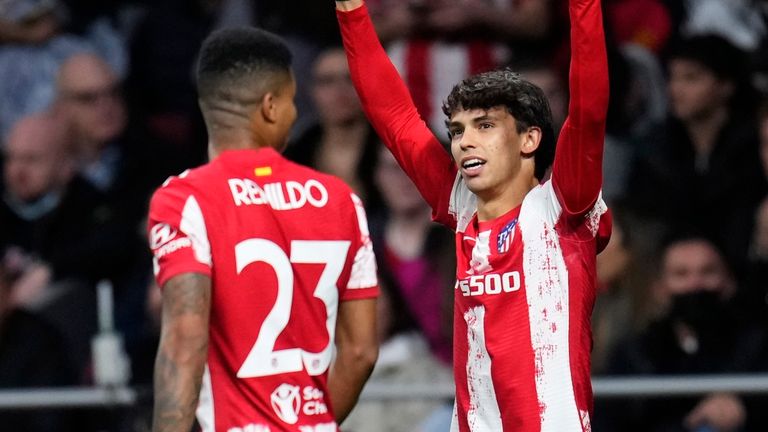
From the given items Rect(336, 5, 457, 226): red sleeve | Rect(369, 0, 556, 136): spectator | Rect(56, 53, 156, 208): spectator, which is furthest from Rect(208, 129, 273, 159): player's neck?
Rect(56, 53, 156, 208): spectator

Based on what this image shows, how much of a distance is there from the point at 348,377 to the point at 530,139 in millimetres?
1238

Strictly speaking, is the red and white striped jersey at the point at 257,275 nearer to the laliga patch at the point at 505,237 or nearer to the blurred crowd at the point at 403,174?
the laliga patch at the point at 505,237

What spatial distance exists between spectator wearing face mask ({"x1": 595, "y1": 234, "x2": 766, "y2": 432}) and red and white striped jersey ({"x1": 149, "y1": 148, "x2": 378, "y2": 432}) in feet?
8.21

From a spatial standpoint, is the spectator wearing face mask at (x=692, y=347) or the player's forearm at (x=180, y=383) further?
the spectator wearing face mask at (x=692, y=347)

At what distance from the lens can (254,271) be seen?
5.60 meters

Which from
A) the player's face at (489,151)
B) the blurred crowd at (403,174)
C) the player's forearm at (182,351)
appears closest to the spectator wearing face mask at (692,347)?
the blurred crowd at (403,174)

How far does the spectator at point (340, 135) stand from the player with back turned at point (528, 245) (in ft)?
13.4

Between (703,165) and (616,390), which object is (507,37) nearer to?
(703,165)

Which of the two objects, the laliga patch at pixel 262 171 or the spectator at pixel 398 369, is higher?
the laliga patch at pixel 262 171

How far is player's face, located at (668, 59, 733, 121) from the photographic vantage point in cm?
895

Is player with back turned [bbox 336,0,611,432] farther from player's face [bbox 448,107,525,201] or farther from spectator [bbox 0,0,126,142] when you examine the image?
spectator [bbox 0,0,126,142]

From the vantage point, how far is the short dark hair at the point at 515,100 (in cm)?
518

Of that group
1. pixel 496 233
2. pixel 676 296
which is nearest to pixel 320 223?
pixel 496 233

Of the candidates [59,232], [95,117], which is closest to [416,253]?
[59,232]
